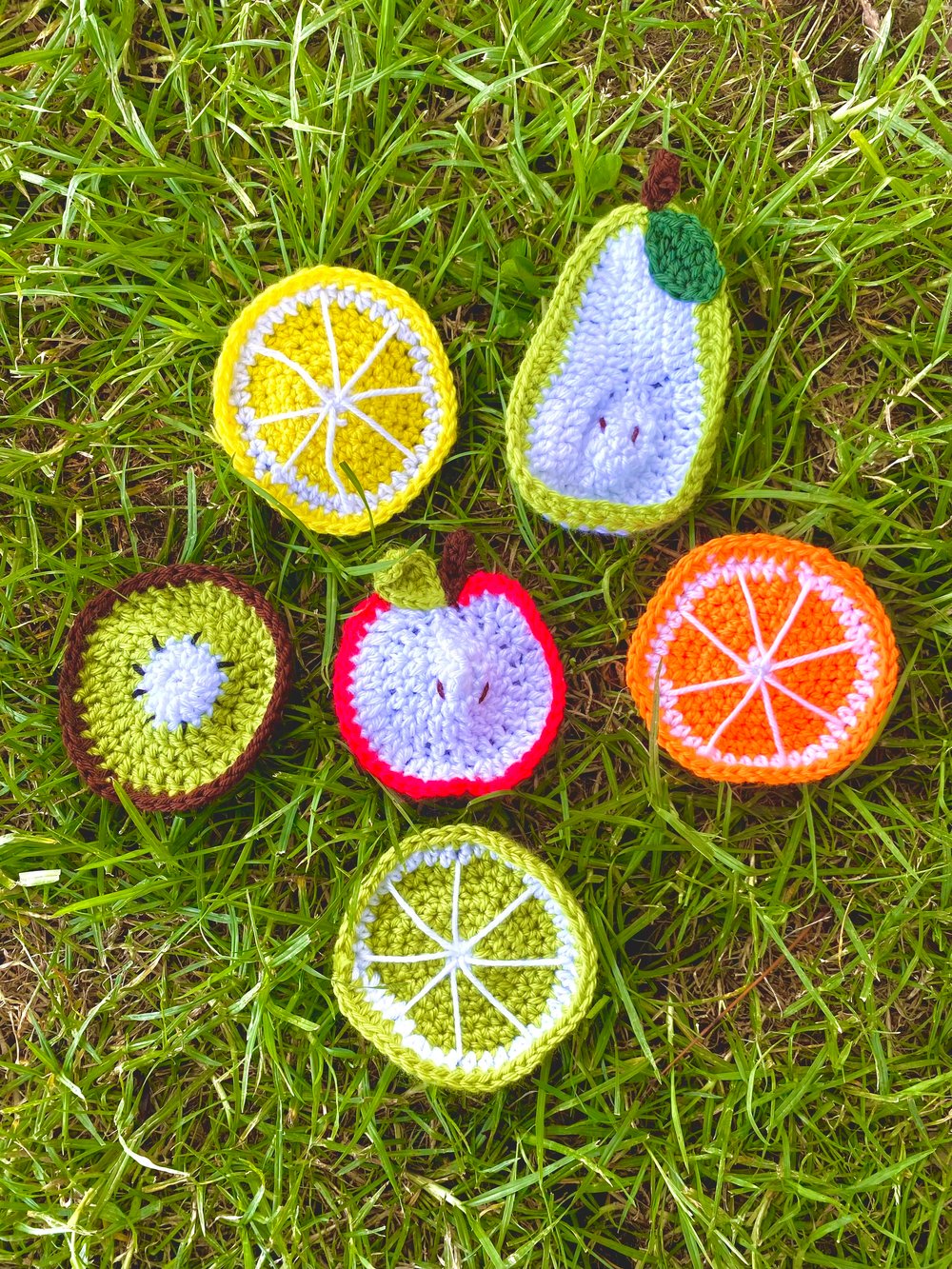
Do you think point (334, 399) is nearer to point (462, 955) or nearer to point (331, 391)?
point (331, 391)

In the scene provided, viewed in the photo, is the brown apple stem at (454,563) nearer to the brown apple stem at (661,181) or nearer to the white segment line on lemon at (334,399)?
the white segment line on lemon at (334,399)

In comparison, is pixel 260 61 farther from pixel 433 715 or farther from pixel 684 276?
pixel 433 715

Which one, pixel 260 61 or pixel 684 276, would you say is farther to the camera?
pixel 260 61

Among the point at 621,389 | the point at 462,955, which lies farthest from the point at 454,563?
the point at 462,955

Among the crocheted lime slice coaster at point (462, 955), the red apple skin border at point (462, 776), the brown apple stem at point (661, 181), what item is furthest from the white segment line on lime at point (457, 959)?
the brown apple stem at point (661, 181)

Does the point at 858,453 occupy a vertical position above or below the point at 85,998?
above

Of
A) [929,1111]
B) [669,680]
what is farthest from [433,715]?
[929,1111]
